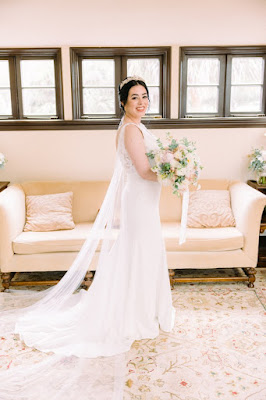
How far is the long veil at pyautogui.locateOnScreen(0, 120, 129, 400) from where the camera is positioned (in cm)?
226

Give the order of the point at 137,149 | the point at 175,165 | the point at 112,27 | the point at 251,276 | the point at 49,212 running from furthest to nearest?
1. the point at 112,27
2. the point at 49,212
3. the point at 251,276
4. the point at 137,149
5. the point at 175,165

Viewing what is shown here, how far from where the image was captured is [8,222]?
3600 millimetres

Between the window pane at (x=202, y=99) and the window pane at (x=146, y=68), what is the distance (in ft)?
1.37

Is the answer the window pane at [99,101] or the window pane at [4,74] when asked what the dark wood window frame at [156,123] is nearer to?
the window pane at [99,101]

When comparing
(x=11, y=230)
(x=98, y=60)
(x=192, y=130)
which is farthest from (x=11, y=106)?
(x=192, y=130)

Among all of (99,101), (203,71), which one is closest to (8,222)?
(99,101)

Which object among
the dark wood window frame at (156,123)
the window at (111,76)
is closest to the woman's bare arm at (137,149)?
the dark wood window frame at (156,123)

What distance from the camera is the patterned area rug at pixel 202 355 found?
2322mm

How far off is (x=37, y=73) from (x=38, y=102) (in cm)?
32

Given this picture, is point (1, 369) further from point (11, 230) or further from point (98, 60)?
point (98, 60)

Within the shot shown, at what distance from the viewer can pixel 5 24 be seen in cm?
433

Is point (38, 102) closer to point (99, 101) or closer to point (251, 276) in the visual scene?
point (99, 101)

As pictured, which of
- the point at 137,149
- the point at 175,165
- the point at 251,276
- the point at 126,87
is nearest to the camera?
the point at 175,165

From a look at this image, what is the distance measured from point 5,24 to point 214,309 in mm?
3662
